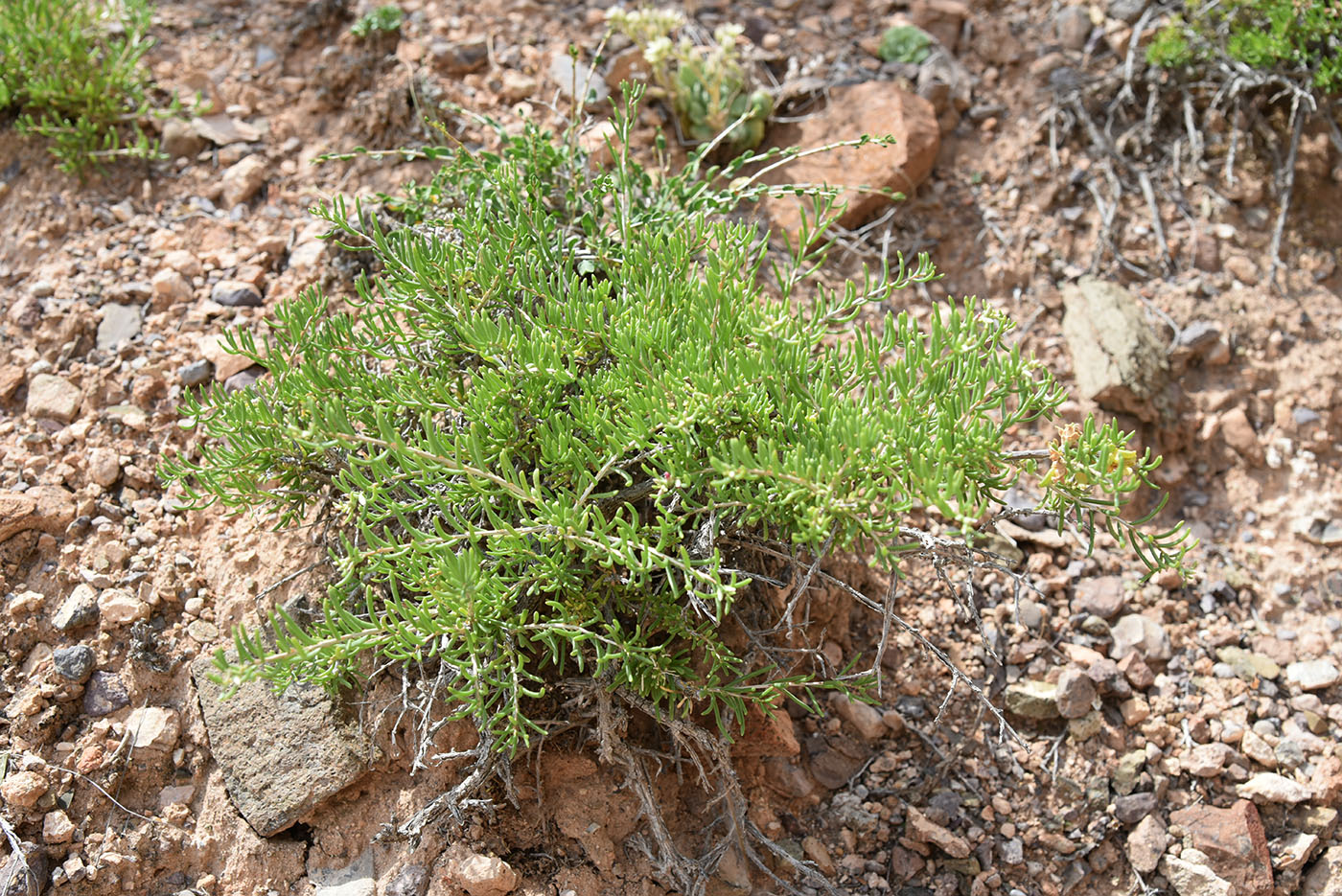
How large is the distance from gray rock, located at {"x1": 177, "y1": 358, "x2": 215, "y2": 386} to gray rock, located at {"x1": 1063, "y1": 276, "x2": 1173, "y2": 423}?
2887mm

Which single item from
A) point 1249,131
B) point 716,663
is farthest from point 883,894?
point 1249,131

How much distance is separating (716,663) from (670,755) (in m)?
0.43

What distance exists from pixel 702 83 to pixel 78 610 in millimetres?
2683

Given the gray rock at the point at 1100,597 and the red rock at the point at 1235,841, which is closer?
the red rock at the point at 1235,841

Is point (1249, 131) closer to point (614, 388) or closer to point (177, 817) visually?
point (614, 388)

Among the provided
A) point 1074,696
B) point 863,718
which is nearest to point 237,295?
point 863,718

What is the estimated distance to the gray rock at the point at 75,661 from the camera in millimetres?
2611

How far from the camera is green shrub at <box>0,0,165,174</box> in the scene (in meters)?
3.61

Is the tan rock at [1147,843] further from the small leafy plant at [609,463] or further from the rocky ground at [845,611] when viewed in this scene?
the small leafy plant at [609,463]

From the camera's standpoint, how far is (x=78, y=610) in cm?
270

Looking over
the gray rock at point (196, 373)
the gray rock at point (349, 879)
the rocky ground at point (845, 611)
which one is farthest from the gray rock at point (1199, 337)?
the gray rock at point (196, 373)

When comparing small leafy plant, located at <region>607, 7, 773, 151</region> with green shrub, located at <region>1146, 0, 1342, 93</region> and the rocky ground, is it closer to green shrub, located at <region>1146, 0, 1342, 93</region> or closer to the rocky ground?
the rocky ground

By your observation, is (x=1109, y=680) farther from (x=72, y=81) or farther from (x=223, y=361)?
(x=72, y=81)

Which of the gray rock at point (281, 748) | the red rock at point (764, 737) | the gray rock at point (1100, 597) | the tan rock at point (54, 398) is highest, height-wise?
the tan rock at point (54, 398)
